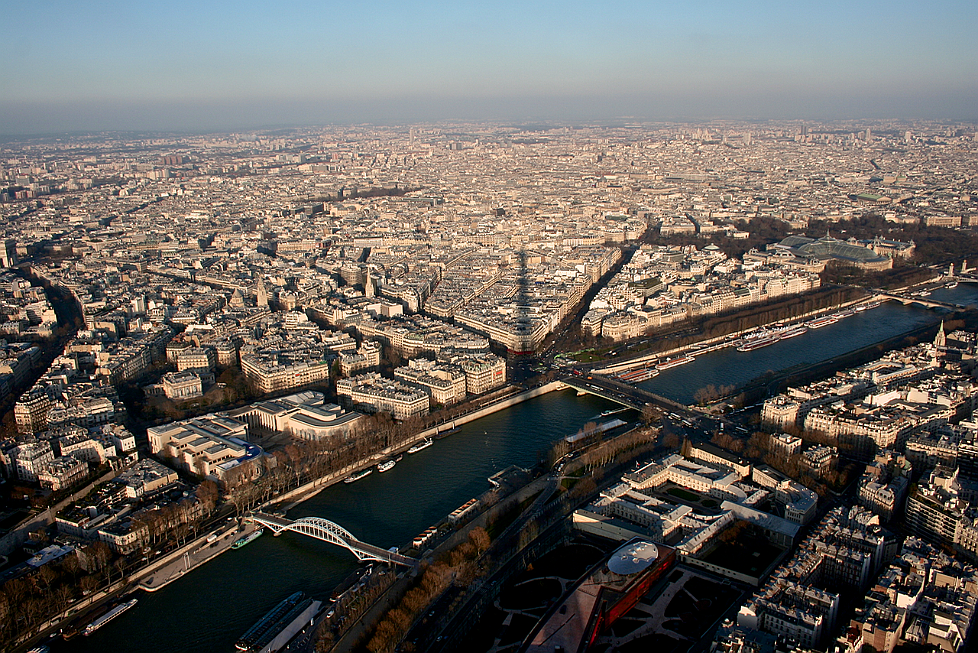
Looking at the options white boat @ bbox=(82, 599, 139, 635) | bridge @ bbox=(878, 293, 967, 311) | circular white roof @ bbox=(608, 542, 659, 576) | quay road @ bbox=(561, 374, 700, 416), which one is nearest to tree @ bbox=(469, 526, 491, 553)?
circular white roof @ bbox=(608, 542, 659, 576)

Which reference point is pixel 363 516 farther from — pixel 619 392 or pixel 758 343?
pixel 758 343

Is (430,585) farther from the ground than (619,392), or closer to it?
farther from the ground

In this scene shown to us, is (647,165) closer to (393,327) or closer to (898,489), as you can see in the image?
(393,327)

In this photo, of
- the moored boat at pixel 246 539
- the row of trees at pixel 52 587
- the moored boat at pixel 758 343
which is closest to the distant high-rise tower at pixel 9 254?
the row of trees at pixel 52 587

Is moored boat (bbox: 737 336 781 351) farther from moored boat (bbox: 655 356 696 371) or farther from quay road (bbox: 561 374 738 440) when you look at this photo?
quay road (bbox: 561 374 738 440)

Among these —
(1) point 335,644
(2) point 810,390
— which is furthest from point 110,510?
(2) point 810,390

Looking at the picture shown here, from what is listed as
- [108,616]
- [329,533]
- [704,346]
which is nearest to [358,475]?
[329,533]
